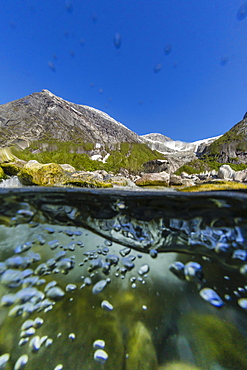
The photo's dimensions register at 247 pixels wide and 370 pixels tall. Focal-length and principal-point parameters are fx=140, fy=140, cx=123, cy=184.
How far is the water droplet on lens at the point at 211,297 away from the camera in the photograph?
226 centimetres

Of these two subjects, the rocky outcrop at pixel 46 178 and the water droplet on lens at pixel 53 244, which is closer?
the water droplet on lens at pixel 53 244

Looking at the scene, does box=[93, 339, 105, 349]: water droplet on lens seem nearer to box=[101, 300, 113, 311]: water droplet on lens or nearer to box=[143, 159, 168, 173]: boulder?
box=[101, 300, 113, 311]: water droplet on lens

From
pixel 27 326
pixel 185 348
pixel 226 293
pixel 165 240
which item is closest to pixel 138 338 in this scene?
pixel 185 348

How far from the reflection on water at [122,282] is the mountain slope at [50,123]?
93432 millimetres

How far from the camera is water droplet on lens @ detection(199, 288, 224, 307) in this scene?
7.42 ft

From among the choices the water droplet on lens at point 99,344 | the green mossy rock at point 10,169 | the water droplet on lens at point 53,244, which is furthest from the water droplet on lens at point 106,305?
the green mossy rock at point 10,169

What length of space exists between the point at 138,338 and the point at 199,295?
1.24 meters

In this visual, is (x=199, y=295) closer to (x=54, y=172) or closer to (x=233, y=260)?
(x=233, y=260)

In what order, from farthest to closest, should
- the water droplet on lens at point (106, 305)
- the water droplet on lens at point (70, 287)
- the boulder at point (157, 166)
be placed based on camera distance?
the boulder at point (157, 166)
the water droplet on lens at point (70, 287)
the water droplet on lens at point (106, 305)

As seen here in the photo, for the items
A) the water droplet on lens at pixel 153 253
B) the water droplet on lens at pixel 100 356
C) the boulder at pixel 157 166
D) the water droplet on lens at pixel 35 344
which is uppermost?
the boulder at pixel 157 166

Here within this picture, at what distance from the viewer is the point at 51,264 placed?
9.34 feet

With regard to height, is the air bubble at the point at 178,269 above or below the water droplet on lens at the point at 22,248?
below

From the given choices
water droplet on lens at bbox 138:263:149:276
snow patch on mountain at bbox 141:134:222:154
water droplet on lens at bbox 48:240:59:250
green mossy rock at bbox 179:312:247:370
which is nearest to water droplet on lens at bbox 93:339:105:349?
green mossy rock at bbox 179:312:247:370

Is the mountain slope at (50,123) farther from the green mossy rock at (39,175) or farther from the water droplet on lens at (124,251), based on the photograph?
the water droplet on lens at (124,251)
